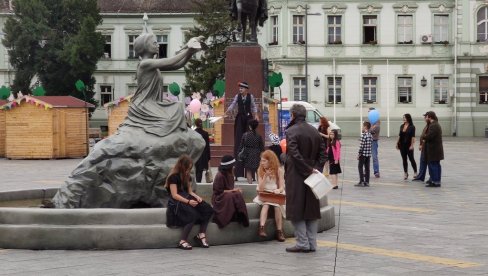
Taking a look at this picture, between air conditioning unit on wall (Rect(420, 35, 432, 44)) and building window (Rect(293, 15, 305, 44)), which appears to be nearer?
air conditioning unit on wall (Rect(420, 35, 432, 44))

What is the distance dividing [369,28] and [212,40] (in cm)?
992

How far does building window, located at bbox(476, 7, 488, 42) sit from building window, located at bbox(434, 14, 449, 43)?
1936mm

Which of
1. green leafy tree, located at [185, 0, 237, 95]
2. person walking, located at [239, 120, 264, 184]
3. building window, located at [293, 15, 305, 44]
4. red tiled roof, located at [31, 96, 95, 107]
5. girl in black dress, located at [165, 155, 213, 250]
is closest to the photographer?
girl in black dress, located at [165, 155, 213, 250]

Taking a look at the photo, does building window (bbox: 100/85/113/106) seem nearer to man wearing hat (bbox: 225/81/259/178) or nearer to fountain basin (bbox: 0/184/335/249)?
man wearing hat (bbox: 225/81/259/178)

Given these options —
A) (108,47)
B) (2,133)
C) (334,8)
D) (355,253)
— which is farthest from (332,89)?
(355,253)

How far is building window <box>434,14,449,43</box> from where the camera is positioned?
56.5 m

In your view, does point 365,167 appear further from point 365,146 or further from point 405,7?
point 405,7

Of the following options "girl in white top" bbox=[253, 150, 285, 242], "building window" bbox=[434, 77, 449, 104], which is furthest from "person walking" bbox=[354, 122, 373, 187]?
"building window" bbox=[434, 77, 449, 104]

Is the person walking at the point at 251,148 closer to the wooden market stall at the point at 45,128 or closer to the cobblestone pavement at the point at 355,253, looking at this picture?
the cobblestone pavement at the point at 355,253

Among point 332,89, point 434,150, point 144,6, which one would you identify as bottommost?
point 434,150

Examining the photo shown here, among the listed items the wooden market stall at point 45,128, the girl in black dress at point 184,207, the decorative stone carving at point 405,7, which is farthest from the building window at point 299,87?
the girl in black dress at point 184,207

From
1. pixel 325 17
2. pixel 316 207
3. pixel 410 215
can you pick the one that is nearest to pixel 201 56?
pixel 325 17

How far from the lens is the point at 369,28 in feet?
186

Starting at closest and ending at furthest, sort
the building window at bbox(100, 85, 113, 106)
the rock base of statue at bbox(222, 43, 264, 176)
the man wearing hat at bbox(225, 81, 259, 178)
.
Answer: the man wearing hat at bbox(225, 81, 259, 178)
the rock base of statue at bbox(222, 43, 264, 176)
the building window at bbox(100, 85, 113, 106)
